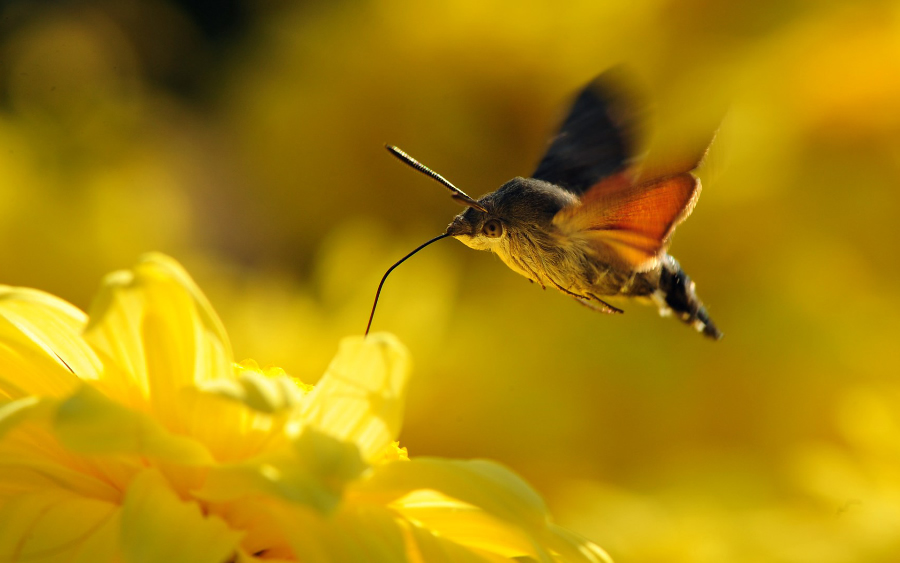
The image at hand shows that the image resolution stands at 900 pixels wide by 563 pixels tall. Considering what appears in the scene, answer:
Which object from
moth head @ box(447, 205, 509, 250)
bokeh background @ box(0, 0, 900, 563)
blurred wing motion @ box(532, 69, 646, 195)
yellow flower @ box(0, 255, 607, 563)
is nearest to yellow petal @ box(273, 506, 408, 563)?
yellow flower @ box(0, 255, 607, 563)

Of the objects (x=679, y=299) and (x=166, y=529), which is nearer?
(x=166, y=529)

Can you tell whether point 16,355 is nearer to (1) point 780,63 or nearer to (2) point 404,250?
(2) point 404,250

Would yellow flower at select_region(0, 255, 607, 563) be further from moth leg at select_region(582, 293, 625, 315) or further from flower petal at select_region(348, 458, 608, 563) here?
moth leg at select_region(582, 293, 625, 315)

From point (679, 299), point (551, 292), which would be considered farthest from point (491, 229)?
point (551, 292)

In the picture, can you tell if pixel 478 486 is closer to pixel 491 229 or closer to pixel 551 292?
pixel 491 229

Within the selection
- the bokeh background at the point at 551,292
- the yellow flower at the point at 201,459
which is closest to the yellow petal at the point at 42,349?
the yellow flower at the point at 201,459

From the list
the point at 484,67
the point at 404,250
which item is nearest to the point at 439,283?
the point at 404,250

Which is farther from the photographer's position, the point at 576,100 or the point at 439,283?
the point at 439,283
